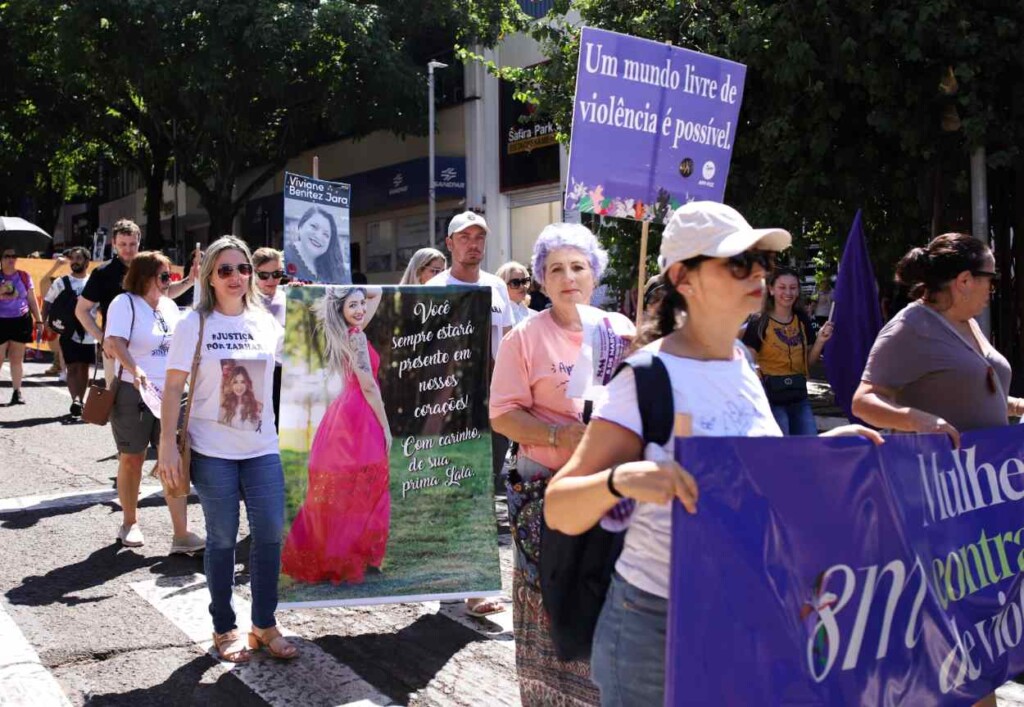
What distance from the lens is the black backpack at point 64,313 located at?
11977 mm

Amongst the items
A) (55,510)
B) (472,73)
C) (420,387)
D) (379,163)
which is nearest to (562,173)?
(472,73)

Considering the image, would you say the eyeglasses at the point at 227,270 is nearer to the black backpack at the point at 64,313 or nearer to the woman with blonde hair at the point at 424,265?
the woman with blonde hair at the point at 424,265

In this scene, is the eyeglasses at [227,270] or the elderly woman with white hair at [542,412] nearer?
the elderly woman with white hair at [542,412]

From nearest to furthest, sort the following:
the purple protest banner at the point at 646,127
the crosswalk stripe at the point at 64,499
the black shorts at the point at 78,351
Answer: the purple protest banner at the point at 646,127
the crosswalk stripe at the point at 64,499
the black shorts at the point at 78,351

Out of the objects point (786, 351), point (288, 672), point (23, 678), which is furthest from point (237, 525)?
point (786, 351)

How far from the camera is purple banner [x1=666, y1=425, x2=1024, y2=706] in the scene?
2287 millimetres

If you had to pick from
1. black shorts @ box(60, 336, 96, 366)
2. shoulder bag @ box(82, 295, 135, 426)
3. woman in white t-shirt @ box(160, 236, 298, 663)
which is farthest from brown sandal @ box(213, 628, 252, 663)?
black shorts @ box(60, 336, 96, 366)

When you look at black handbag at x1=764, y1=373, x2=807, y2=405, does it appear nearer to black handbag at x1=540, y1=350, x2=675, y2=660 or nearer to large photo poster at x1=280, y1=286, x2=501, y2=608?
large photo poster at x1=280, y1=286, x2=501, y2=608

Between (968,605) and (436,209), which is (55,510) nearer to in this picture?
(968,605)

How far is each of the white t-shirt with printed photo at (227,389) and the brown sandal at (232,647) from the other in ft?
2.48

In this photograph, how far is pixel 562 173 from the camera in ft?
79.4

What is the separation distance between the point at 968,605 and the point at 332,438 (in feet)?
8.92

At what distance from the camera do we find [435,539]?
5.14m

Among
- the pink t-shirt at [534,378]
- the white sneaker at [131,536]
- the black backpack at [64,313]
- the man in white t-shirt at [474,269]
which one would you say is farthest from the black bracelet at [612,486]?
the black backpack at [64,313]
